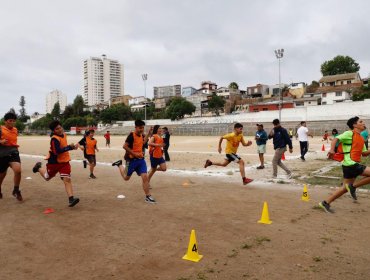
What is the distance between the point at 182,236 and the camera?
5004mm

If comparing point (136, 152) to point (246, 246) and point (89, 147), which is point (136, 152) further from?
point (89, 147)

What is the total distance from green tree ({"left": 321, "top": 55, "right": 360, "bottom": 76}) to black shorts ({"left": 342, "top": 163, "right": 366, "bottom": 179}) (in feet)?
291

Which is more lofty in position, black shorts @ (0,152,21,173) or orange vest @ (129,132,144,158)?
orange vest @ (129,132,144,158)

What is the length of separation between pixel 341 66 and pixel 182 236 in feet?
303

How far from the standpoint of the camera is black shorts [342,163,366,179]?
6.26 m

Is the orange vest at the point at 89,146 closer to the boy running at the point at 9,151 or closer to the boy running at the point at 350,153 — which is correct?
the boy running at the point at 9,151

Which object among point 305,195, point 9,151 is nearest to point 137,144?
point 9,151

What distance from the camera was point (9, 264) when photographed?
404 cm

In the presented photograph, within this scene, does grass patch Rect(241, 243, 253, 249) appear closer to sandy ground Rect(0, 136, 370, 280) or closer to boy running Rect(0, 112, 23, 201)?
sandy ground Rect(0, 136, 370, 280)

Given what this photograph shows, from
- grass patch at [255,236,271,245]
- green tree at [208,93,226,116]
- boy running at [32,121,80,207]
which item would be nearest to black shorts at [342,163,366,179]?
grass patch at [255,236,271,245]

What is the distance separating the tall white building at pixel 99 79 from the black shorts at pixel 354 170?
618 ft

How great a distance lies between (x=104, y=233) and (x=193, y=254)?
5.72 feet

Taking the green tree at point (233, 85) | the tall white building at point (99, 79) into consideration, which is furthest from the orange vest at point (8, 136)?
the tall white building at point (99, 79)

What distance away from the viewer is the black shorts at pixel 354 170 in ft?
20.5
